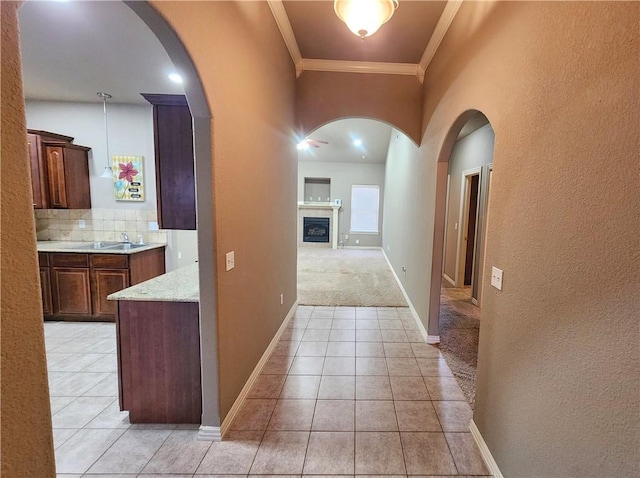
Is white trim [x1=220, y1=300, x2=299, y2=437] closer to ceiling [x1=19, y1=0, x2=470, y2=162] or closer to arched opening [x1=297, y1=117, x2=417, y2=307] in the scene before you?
ceiling [x1=19, y1=0, x2=470, y2=162]

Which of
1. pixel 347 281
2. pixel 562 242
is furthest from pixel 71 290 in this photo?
pixel 562 242

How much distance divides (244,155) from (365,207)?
787 centimetres

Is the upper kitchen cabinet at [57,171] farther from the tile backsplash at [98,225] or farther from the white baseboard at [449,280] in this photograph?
the white baseboard at [449,280]

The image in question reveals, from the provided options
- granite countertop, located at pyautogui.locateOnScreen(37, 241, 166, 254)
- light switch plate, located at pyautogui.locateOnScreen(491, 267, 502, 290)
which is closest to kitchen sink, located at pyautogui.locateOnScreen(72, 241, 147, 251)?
granite countertop, located at pyautogui.locateOnScreen(37, 241, 166, 254)

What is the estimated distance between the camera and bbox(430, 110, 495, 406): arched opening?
9.14 feet

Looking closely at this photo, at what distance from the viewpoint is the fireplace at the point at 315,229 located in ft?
32.0

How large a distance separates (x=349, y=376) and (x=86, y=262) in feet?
11.5

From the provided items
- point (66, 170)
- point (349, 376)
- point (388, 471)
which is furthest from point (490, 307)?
point (66, 170)

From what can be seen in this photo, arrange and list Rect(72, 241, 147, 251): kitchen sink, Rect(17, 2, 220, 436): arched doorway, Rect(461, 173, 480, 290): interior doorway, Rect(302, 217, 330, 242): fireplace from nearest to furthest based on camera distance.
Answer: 1. Rect(17, 2, 220, 436): arched doorway
2. Rect(72, 241, 147, 251): kitchen sink
3. Rect(461, 173, 480, 290): interior doorway
4. Rect(302, 217, 330, 242): fireplace

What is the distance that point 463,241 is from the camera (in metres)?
5.07

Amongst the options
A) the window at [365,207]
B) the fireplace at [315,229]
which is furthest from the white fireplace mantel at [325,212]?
the window at [365,207]

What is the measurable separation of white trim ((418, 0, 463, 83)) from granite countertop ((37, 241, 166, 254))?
4.20 meters

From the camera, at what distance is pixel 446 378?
246cm

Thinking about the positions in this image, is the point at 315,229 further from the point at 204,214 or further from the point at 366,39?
the point at 204,214
